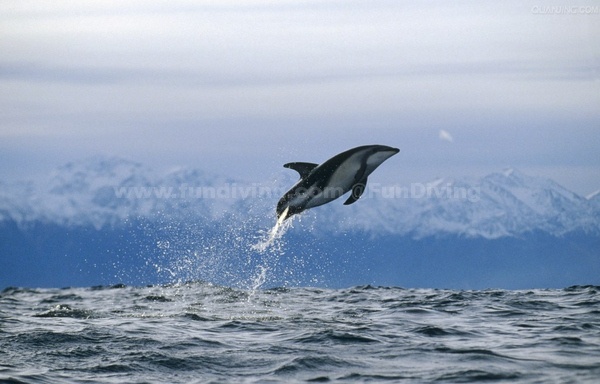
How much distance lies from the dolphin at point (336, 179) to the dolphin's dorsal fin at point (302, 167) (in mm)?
108

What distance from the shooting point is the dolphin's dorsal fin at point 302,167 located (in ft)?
57.4

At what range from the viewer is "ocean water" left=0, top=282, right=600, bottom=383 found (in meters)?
12.1

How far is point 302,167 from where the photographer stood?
17703 millimetres

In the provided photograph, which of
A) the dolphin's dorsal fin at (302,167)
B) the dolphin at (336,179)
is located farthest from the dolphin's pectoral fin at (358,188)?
the dolphin's dorsal fin at (302,167)

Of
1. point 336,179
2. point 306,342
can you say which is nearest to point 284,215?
point 336,179

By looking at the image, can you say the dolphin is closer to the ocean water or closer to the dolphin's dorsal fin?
the dolphin's dorsal fin

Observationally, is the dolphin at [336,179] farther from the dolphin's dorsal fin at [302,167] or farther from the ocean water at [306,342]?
the ocean water at [306,342]

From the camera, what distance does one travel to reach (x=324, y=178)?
16875 mm

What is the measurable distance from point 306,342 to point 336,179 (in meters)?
3.78

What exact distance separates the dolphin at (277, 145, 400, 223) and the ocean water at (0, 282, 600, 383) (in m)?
2.50

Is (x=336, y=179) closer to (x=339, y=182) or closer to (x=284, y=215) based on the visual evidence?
(x=339, y=182)

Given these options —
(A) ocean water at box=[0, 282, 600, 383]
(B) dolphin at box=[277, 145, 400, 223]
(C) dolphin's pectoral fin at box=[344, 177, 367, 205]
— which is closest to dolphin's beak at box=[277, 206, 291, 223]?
(B) dolphin at box=[277, 145, 400, 223]

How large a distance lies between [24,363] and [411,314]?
9.13m

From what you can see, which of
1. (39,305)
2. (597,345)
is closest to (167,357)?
(597,345)
